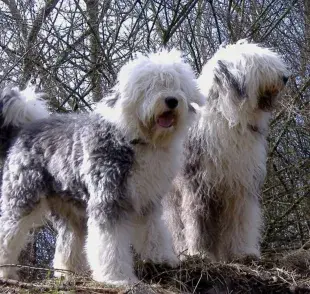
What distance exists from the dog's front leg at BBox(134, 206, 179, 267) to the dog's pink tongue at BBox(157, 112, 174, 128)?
682 mm

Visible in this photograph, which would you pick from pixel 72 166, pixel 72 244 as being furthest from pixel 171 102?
pixel 72 244

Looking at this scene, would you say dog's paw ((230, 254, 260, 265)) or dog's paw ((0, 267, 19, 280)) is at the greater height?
dog's paw ((230, 254, 260, 265))

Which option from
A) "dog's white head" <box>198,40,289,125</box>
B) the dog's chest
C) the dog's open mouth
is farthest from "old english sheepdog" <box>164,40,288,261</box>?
the dog's open mouth

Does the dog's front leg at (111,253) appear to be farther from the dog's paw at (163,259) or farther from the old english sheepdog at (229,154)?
the old english sheepdog at (229,154)

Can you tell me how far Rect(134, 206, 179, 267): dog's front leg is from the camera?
505 cm

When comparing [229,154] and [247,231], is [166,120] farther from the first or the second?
[247,231]

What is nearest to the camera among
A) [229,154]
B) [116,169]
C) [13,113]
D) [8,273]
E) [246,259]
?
[116,169]

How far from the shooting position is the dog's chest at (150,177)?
4.87m

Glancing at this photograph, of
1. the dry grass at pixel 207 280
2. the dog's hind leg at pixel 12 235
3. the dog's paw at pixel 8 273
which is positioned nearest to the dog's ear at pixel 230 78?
the dry grass at pixel 207 280

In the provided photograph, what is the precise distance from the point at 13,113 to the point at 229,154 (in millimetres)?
1871

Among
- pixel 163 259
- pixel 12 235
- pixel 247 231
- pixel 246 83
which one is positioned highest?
pixel 246 83

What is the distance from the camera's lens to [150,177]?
16.1 feet

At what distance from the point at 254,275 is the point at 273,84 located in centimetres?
159

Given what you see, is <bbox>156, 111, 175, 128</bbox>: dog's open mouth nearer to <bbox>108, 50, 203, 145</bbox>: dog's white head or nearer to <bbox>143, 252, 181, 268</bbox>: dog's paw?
<bbox>108, 50, 203, 145</bbox>: dog's white head
